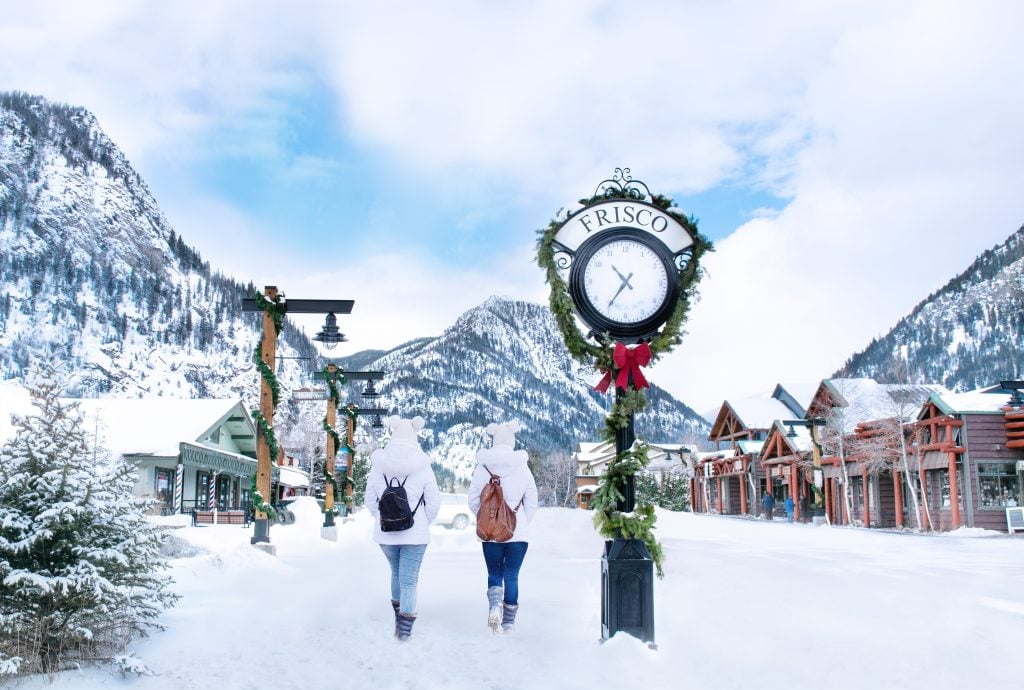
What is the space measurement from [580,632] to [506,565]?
0.92m

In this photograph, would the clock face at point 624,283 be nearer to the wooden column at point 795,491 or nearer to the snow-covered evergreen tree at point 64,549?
the snow-covered evergreen tree at point 64,549

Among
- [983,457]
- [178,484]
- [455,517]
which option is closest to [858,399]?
[983,457]

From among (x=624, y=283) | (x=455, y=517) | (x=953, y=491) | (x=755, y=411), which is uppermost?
(x=755, y=411)

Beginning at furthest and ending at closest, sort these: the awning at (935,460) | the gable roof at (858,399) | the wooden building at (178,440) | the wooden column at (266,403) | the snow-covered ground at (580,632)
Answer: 1. the gable roof at (858,399)
2. the wooden building at (178,440)
3. the awning at (935,460)
4. the wooden column at (266,403)
5. the snow-covered ground at (580,632)

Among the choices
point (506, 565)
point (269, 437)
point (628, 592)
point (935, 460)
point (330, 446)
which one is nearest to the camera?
point (628, 592)

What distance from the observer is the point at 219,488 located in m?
49.6

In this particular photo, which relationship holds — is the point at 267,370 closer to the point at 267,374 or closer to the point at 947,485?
the point at 267,374

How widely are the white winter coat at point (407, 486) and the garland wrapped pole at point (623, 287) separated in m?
1.56

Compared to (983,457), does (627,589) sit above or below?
below

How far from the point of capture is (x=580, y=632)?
843 centimetres

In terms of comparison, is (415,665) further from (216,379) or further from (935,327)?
(935,327)

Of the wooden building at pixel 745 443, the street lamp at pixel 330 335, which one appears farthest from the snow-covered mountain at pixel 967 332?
the street lamp at pixel 330 335

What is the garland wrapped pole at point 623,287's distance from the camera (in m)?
8.28

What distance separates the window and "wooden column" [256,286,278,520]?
2362cm
